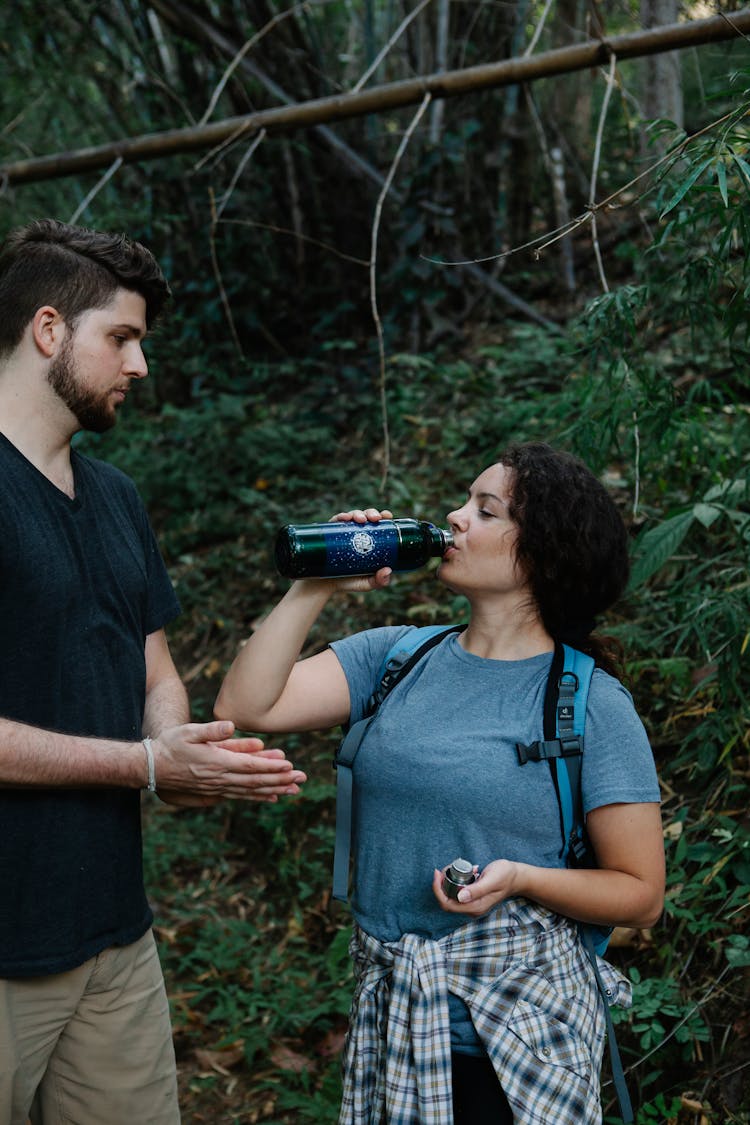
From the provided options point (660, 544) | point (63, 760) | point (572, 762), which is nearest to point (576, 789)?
point (572, 762)

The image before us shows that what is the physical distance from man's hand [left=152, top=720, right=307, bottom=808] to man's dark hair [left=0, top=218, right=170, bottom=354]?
934 millimetres

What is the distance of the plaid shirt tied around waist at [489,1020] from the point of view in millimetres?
1850

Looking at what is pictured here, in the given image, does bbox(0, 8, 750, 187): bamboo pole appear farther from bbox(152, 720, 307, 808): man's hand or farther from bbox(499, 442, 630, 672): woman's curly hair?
bbox(152, 720, 307, 808): man's hand

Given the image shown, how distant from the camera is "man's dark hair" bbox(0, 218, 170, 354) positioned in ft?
7.39

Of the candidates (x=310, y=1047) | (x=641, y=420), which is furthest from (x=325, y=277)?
(x=310, y=1047)

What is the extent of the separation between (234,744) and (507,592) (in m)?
0.66

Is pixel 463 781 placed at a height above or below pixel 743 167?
below

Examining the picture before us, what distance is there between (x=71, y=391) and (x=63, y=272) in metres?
0.28

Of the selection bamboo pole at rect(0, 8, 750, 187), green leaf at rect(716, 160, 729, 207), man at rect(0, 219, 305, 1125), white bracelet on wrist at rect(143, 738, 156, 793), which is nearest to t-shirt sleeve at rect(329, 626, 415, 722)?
man at rect(0, 219, 305, 1125)

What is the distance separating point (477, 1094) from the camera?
1.92m

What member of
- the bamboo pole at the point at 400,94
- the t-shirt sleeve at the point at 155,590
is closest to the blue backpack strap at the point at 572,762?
the t-shirt sleeve at the point at 155,590

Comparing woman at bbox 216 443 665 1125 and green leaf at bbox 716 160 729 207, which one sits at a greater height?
green leaf at bbox 716 160 729 207

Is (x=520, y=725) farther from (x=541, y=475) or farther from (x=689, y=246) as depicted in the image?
(x=689, y=246)

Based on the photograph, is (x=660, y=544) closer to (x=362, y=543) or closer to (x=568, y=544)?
(x=568, y=544)
